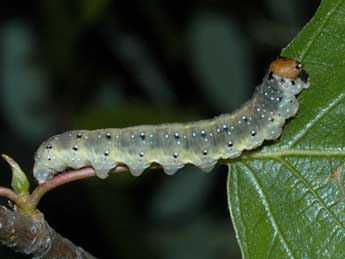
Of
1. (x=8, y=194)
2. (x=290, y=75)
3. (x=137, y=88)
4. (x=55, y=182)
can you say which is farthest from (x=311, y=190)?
(x=137, y=88)

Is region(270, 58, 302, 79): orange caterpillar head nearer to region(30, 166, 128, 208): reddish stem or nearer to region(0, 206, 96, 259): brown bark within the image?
region(30, 166, 128, 208): reddish stem

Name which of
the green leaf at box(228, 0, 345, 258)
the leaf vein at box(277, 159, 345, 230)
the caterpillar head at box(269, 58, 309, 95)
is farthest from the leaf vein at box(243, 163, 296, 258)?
the caterpillar head at box(269, 58, 309, 95)

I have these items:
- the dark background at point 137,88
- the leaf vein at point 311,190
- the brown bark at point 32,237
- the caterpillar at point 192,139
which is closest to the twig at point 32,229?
the brown bark at point 32,237

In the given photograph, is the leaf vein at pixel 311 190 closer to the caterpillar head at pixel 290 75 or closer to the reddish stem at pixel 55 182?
the caterpillar head at pixel 290 75

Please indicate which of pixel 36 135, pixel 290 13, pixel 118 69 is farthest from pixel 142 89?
pixel 290 13

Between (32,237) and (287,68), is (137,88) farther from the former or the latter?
(32,237)
